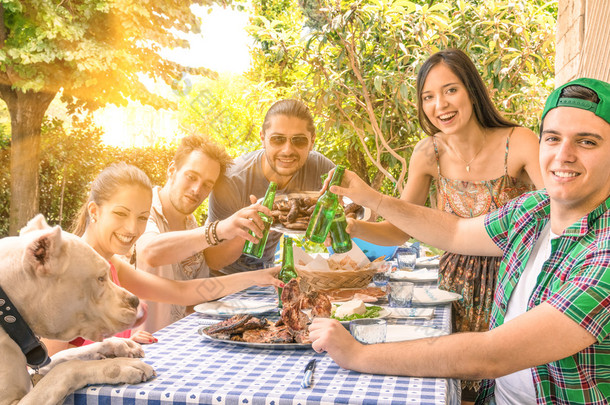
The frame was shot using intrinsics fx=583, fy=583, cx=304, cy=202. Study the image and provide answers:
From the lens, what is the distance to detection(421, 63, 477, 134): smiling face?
240 centimetres

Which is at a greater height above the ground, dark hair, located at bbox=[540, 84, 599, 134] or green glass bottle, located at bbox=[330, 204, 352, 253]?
dark hair, located at bbox=[540, 84, 599, 134]

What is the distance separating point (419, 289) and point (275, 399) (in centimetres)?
119

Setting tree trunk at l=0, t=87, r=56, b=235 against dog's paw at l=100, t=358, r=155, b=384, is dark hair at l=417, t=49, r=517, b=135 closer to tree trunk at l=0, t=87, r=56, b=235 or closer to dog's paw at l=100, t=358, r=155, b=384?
dog's paw at l=100, t=358, r=155, b=384

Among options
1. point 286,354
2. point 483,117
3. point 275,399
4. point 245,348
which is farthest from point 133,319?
point 483,117

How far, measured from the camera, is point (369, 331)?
1.48 metres

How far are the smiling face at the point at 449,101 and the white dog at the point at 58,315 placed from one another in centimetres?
149

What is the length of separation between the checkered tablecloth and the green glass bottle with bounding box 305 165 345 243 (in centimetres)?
52

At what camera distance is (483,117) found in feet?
8.02

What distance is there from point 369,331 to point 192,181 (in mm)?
1499

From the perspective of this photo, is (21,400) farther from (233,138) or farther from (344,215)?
(233,138)

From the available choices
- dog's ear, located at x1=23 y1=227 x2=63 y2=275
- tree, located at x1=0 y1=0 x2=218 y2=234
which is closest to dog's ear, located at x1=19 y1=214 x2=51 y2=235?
dog's ear, located at x1=23 y1=227 x2=63 y2=275

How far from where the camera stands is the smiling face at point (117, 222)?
7.09ft

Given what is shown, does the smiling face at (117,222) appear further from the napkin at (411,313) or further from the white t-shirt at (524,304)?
the white t-shirt at (524,304)

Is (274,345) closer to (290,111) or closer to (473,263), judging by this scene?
(473,263)
